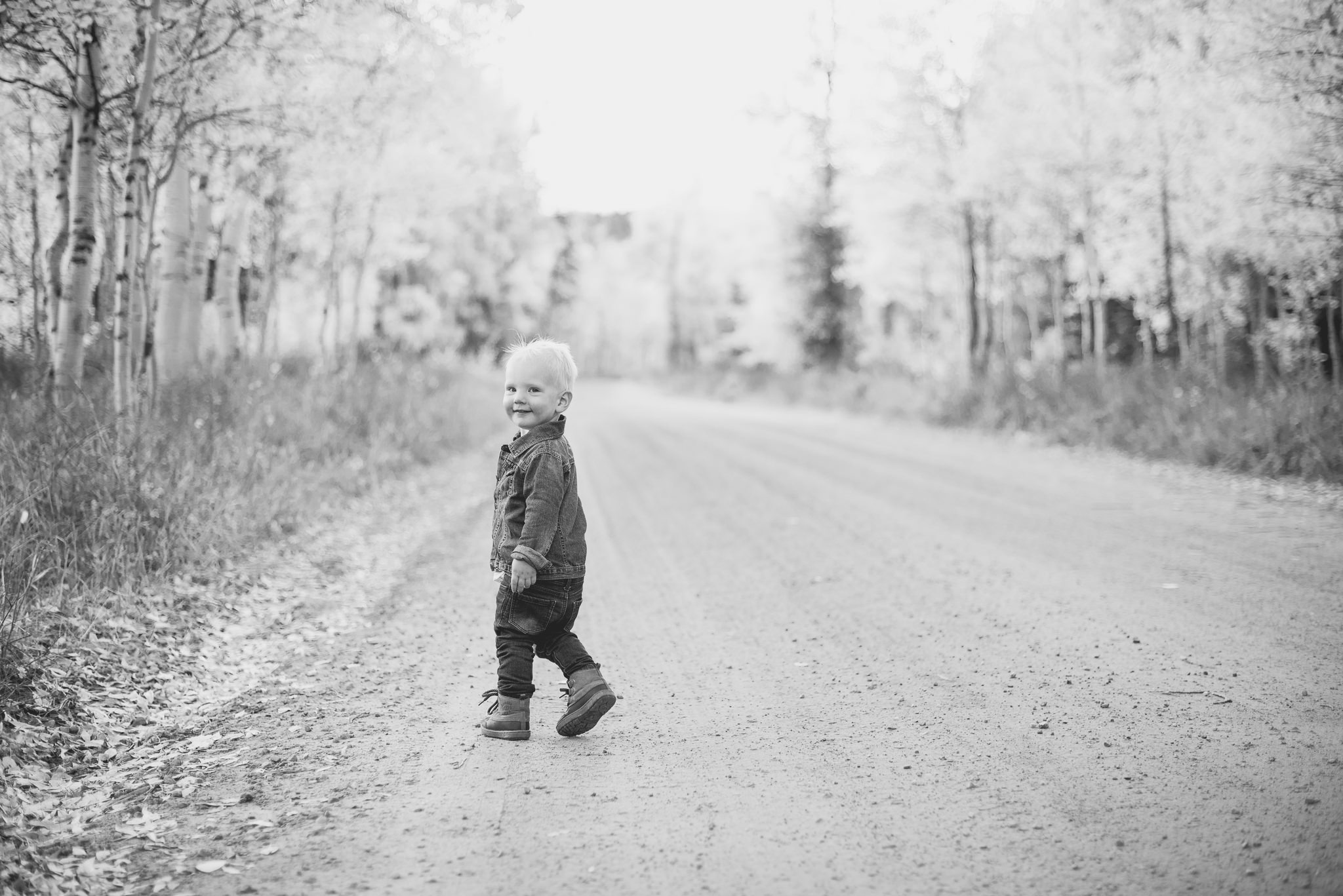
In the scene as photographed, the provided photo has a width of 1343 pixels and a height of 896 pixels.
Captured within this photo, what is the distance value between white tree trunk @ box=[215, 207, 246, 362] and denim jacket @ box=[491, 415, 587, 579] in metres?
12.0

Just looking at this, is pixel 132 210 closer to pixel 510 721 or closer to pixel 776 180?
pixel 510 721

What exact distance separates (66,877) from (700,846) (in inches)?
75.2

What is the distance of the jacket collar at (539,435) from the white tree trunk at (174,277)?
8.62 m

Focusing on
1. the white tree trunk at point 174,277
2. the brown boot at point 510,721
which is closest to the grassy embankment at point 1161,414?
the brown boot at point 510,721

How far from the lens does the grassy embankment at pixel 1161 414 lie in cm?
1130

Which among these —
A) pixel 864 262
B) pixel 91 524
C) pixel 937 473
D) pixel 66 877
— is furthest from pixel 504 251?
pixel 66 877

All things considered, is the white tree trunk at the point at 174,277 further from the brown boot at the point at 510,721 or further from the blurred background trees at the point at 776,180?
the brown boot at the point at 510,721

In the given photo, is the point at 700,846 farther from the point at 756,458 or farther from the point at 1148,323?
the point at 1148,323

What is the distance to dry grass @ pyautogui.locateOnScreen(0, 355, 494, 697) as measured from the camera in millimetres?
5215

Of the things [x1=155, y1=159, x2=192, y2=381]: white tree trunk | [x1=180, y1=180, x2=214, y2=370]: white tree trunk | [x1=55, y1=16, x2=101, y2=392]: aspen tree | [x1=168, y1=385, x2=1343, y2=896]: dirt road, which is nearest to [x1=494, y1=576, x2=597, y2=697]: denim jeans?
[x1=168, y1=385, x2=1343, y2=896]: dirt road

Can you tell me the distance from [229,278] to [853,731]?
46.8 ft

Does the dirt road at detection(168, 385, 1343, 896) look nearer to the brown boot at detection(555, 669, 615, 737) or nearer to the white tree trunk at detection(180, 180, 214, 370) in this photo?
the brown boot at detection(555, 669, 615, 737)

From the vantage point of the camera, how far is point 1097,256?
20.8 m

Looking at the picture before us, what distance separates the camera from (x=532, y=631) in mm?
4035
